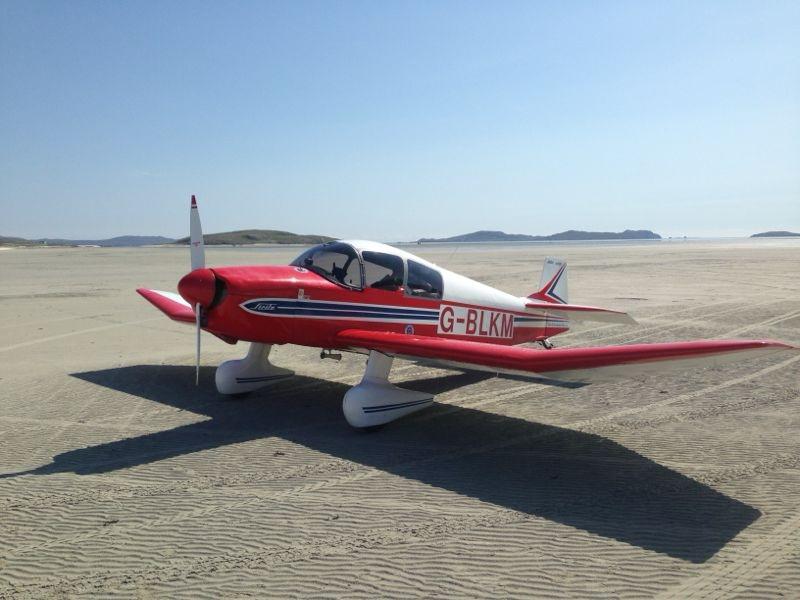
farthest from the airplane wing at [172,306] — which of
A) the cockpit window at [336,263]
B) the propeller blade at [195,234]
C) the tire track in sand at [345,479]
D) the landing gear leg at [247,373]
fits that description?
the tire track in sand at [345,479]

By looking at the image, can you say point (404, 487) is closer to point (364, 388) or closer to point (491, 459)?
point (491, 459)

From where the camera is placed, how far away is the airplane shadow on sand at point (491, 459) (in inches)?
181

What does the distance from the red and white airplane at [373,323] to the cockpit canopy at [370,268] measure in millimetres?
15

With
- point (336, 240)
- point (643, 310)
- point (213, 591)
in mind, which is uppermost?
point (336, 240)

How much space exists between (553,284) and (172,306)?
7.23 metres

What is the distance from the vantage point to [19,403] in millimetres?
8102

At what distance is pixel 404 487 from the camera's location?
5.34 m

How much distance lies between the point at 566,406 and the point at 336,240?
3784 millimetres

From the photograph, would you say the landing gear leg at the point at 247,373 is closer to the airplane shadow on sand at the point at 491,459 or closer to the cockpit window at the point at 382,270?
the airplane shadow on sand at the point at 491,459

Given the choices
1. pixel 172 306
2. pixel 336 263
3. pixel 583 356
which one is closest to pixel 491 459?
pixel 583 356

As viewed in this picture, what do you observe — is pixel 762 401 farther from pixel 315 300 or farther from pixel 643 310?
pixel 643 310

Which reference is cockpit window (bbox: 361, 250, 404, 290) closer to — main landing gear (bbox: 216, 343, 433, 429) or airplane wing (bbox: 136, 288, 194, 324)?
main landing gear (bbox: 216, 343, 433, 429)

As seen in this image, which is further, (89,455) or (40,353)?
(40,353)

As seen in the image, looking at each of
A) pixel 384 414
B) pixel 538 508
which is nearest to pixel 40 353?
pixel 384 414
